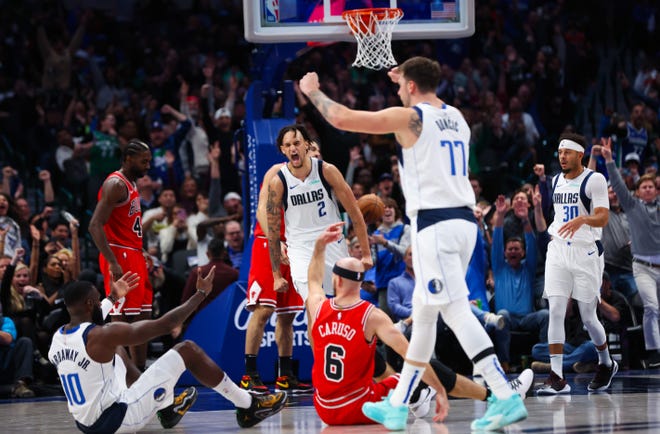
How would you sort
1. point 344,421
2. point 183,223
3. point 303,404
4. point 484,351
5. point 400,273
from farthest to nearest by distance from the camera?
point 183,223 → point 400,273 → point 303,404 → point 344,421 → point 484,351

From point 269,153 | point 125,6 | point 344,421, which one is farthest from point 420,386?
point 125,6

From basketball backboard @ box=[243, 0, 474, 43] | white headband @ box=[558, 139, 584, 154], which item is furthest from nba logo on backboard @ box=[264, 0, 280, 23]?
white headband @ box=[558, 139, 584, 154]

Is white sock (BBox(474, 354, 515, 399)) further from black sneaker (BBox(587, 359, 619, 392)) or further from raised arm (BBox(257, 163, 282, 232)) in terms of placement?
black sneaker (BBox(587, 359, 619, 392))

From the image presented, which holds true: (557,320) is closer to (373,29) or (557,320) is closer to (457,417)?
(457,417)

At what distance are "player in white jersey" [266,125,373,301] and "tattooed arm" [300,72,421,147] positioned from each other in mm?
2645

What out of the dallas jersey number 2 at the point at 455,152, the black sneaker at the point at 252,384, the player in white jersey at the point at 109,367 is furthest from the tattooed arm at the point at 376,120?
the black sneaker at the point at 252,384

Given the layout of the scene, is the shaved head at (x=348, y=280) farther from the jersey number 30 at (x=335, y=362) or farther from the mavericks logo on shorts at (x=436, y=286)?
the mavericks logo on shorts at (x=436, y=286)

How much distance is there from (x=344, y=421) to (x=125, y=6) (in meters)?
18.7

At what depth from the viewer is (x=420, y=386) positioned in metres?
8.76

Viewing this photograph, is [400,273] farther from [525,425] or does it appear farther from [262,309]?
[525,425]

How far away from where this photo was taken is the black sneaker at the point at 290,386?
37.2 feet

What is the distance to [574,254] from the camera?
433 inches

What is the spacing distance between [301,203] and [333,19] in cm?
218

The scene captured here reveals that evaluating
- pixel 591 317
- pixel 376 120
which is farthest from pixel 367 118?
pixel 591 317
